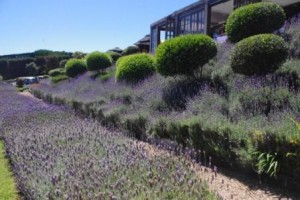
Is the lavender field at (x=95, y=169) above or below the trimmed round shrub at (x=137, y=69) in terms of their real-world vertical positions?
below

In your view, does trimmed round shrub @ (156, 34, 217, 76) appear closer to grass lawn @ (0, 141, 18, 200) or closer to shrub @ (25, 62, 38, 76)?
grass lawn @ (0, 141, 18, 200)

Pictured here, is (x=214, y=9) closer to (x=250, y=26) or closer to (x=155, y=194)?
(x=250, y=26)

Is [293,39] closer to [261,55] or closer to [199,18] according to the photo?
[261,55]

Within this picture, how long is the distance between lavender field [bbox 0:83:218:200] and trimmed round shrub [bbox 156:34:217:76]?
2.79 metres

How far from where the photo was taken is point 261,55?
6879 mm

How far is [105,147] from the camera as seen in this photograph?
5227mm

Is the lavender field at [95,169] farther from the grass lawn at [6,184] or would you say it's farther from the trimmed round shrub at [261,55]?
the trimmed round shrub at [261,55]

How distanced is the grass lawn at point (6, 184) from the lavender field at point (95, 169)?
0.60 ft

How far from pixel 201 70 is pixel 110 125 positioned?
8.39 feet

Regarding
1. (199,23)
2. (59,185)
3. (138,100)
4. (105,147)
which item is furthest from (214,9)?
(59,185)

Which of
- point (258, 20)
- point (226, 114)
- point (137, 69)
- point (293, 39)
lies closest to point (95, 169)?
point (226, 114)

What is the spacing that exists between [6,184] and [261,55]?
5.02 meters

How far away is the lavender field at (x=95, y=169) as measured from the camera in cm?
346

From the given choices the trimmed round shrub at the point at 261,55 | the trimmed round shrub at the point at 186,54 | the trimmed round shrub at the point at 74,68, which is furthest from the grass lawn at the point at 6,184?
the trimmed round shrub at the point at 74,68
